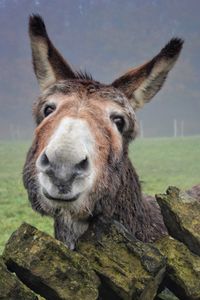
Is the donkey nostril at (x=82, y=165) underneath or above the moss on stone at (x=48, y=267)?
above

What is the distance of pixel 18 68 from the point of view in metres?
99.4

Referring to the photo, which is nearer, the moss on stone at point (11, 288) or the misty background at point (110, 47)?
the moss on stone at point (11, 288)

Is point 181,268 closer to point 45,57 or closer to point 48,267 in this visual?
point 48,267

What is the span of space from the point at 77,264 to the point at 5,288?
21.1 inches

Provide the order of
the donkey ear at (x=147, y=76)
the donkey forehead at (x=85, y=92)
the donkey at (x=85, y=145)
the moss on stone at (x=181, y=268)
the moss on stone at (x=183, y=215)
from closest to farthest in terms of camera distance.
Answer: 1. the donkey at (x=85, y=145)
2. the moss on stone at (x=181, y=268)
3. the moss on stone at (x=183, y=215)
4. the donkey forehead at (x=85, y=92)
5. the donkey ear at (x=147, y=76)

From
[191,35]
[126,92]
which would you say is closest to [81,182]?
[126,92]

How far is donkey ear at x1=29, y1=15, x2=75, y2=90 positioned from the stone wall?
1542 millimetres

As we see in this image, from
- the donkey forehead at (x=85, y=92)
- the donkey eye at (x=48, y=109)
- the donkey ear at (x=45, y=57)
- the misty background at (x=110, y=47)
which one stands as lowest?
the donkey eye at (x=48, y=109)

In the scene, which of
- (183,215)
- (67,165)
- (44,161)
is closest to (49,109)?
(44,161)

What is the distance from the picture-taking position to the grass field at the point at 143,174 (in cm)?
1310

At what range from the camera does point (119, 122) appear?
4516 millimetres

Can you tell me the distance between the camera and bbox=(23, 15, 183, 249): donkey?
362cm

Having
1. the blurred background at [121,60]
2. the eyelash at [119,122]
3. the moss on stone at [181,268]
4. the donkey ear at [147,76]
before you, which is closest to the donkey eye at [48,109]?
the eyelash at [119,122]

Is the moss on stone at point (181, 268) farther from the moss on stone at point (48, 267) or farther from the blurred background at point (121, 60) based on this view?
the blurred background at point (121, 60)
